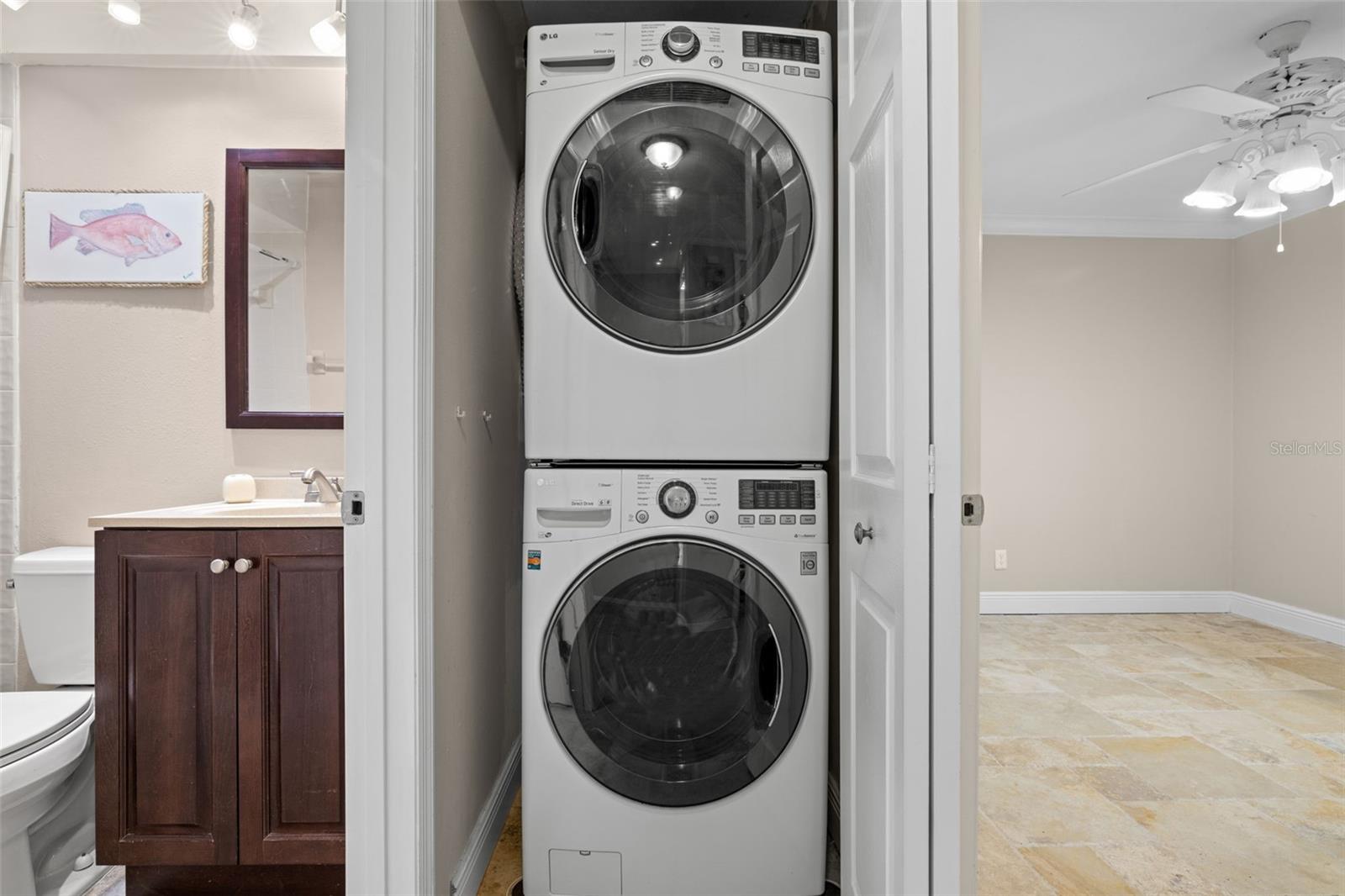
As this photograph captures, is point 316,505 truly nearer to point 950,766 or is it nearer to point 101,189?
point 101,189

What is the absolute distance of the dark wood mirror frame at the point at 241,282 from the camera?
2070 mm

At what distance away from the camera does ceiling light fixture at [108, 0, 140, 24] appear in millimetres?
1898

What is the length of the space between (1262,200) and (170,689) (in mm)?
4117

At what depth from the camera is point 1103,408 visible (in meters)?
4.50

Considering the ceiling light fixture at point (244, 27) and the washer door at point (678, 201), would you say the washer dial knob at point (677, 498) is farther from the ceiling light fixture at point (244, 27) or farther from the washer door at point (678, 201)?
the ceiling light fixture at point (244, 27)

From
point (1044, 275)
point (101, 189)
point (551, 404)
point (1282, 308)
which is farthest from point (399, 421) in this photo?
point (1282, 308)

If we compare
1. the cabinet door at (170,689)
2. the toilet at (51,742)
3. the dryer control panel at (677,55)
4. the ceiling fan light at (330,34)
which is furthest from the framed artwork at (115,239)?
the dryer control panel at (677,55)

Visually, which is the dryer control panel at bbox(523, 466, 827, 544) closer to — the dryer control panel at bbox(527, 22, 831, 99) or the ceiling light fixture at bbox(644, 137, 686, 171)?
the ceiling light fixture at bbox(644, 137, 686, 171)

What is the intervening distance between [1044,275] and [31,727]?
5038 mm

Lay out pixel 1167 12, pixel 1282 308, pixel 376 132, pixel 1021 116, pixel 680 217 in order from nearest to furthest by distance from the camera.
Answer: pixel 376 132 < pixel 680 217 < pixel 1167 12 < pixel 1021 116 < pixel 1282 308

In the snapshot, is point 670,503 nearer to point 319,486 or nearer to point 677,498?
point 677,498

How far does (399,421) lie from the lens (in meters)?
1.19

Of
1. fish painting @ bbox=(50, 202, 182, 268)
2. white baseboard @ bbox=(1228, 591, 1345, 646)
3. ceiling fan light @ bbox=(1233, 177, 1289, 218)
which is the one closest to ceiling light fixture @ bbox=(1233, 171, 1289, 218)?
ceiling fan light @ bbox=(1233, 177, 1289, 218)

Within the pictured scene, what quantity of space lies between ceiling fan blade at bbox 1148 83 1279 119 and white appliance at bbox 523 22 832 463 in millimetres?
1635
